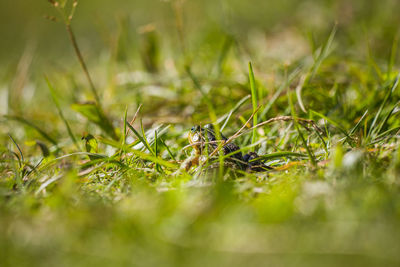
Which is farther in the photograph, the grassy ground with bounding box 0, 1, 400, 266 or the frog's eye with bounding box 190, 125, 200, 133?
the frog's eye with bounding box 190, 125, 200, 133

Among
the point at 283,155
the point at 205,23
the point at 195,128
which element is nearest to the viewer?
the point at 283,155

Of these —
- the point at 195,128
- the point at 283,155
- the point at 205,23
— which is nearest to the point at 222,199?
the point at 283,155

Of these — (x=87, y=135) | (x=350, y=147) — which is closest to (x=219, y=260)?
(x=350, y=147)

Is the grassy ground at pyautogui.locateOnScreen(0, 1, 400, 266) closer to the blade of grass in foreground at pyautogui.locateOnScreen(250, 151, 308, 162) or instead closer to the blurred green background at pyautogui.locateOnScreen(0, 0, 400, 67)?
the blade of grass in foreground at pyautogui.locateOnScreen(250, 151, 308, 162)

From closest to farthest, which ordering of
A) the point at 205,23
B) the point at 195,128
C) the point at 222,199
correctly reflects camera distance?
the point at 222,199 → the point at 195,128 → the point at 205,23

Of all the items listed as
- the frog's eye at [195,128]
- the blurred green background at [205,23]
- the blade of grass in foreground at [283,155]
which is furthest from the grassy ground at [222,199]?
the blurred green background at [205,23]

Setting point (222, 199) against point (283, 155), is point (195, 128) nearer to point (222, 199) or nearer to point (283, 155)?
point (283, 155)

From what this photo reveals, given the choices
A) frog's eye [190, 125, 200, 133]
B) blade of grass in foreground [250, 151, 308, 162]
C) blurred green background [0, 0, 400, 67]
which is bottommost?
blade of grass in foreground [250, 151, 308, 162]

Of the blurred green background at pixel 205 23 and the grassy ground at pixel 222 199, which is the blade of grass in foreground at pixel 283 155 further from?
the blurred green background at pixel 205 23

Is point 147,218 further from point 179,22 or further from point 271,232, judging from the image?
point 179,22

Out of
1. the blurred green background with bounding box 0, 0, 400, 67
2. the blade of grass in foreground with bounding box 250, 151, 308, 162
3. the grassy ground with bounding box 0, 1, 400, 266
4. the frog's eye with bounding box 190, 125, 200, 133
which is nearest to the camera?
the grassy ground with bounding box 0, 1, 400, 266

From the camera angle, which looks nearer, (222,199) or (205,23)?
(222,199)

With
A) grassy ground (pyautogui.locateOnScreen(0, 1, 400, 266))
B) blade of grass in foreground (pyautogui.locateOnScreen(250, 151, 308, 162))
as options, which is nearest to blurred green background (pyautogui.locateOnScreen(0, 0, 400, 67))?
grassy ground (pyautogui.locateOnScreen(0, 1, 400, 266))

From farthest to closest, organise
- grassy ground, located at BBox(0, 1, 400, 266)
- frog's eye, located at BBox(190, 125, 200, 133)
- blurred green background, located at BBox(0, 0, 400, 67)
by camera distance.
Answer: blurred green background, located at BBox(0, 0, 400, 67), frog's eye, located at BBox(190, 125, 200, 133), grassy ground, located at BBox(0, 1, 400, 266)
